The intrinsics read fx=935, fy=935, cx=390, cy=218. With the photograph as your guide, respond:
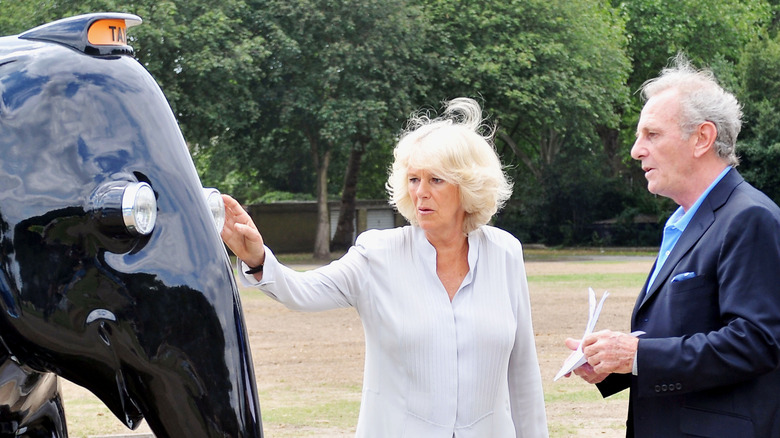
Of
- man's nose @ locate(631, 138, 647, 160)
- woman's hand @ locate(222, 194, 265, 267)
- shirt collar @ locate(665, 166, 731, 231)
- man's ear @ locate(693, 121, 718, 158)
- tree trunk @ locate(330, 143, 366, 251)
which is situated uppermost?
man's ear @ locate(693, 121, 718, 158)

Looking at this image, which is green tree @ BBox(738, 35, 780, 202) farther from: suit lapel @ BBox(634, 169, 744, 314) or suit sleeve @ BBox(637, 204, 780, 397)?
suit sleeve @ BBox(637, 204, 780, 397)

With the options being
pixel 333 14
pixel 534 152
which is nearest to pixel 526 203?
pixel 534 152

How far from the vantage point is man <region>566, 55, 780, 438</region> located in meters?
2.74

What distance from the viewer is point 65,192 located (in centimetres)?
144

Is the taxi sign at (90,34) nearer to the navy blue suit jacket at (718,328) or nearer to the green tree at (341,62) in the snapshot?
the navy blue suit jacket at (718,328)

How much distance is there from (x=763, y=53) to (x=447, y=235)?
3385 cm

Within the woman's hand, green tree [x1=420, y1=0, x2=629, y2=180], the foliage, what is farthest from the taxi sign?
green tree [x1=420, y1=0, x2=629, y2=180]

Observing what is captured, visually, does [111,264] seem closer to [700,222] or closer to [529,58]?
[700,222]

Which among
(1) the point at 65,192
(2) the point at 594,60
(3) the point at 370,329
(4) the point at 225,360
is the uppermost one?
(2) the point at 594,60

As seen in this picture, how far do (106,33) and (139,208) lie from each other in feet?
1.14

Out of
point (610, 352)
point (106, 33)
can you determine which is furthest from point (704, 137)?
point (106, 33)

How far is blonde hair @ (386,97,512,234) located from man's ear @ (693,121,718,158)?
2.22ft

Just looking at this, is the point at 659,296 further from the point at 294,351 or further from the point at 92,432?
the point at 294,351

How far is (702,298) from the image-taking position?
2873 millimetres
